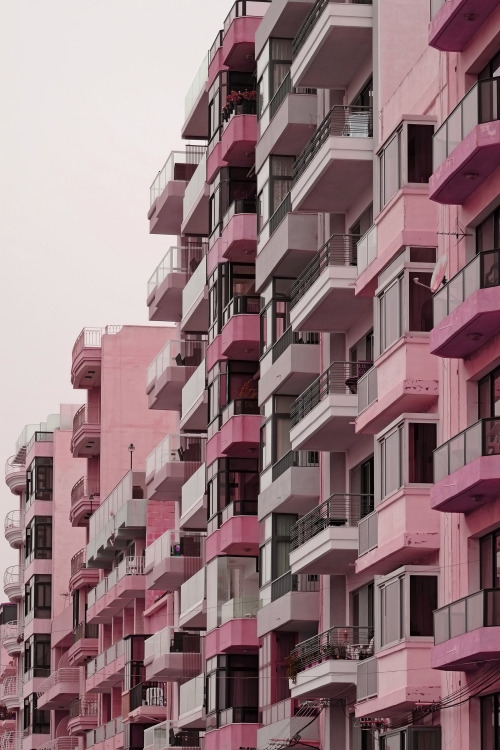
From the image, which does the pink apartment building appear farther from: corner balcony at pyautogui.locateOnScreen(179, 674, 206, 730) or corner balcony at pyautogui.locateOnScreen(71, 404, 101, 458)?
corner balcony at pyautogui.locateOnScreen(71, 404, 101, 458)

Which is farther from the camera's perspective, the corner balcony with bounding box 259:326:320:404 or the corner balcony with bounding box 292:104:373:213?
the corner balcony with bounding box 259:326:320:404

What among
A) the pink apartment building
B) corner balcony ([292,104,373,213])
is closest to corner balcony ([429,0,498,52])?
the pink apartment building

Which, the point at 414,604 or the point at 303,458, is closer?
the point at 414,604

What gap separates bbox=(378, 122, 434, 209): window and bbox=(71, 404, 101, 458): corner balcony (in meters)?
54.6

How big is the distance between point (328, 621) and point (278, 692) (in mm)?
5481

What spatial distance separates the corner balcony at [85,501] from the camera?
95.5 meters

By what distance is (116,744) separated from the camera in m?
84.1

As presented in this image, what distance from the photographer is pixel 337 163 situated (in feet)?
151

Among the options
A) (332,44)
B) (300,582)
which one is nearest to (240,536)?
(300,582)

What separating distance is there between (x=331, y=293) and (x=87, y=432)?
49.2 m

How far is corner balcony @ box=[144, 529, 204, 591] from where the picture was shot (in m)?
69.6

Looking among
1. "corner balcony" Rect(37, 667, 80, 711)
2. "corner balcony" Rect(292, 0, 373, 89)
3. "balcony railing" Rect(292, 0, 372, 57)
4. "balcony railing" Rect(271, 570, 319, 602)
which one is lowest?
"balcony railing" Rect(271, 570, 319, 602)

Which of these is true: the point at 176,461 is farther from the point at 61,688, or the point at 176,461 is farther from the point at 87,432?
the point at 61,688

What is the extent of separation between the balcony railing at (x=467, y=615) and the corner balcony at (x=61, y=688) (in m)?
65.9
